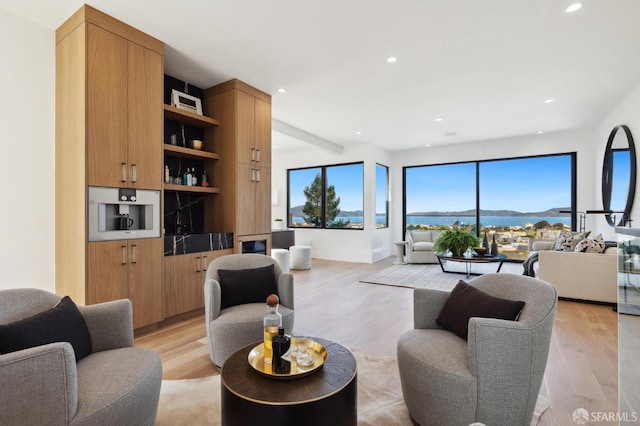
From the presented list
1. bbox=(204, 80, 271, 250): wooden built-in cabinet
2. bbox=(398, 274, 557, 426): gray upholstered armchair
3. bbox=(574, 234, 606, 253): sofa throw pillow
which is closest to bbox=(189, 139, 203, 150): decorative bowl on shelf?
bbox=(204, 80, 271, 250): wooden built-in cabinet

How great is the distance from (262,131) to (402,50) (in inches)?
81.6

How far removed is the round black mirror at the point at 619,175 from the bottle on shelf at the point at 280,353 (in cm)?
537

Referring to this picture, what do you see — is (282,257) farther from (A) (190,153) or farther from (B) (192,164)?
(A) (190,153)

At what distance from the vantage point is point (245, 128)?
417 centimetres

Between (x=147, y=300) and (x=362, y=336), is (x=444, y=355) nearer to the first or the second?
(x=362, y=336)

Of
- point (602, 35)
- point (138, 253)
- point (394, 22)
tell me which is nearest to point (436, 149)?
point (602, 35)

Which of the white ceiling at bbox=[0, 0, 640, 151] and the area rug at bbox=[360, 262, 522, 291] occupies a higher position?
the white ceiling at bbox=[0, 0, 640, 151]

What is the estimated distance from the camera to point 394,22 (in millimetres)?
2881

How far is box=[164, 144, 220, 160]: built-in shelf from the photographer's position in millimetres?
3570

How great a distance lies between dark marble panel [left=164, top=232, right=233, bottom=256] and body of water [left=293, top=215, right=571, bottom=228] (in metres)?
4.65

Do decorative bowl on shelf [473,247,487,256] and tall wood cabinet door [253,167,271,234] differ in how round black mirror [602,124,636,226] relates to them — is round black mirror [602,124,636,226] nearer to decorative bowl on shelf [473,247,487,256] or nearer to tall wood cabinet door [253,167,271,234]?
decorative bowl on shelf [473,247,487,256]

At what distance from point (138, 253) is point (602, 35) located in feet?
16.1

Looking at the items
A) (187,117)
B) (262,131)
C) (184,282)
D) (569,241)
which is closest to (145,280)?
(184,282)

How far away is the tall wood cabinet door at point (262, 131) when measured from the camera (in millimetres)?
4375
